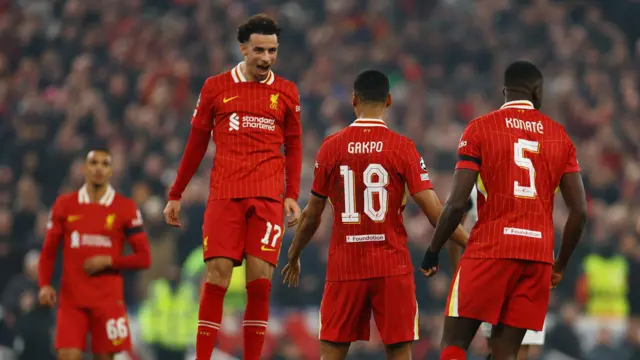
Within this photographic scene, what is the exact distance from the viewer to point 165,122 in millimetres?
18047

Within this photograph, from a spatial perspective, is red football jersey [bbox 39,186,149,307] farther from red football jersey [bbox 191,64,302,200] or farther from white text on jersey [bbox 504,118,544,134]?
white text on jersey [bbox 504,118,544,134]

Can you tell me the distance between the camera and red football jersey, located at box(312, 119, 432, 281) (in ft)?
25.1

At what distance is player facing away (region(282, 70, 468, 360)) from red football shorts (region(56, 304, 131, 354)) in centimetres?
359

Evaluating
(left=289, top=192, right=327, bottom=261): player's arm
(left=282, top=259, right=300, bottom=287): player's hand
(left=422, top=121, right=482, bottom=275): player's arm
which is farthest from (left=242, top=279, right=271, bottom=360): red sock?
(left=422, top=121, right=482, bottom=275): player's arm

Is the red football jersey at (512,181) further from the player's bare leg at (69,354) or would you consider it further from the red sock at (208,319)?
the player's bare leg at (69,354)

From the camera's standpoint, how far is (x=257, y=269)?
27.0 ft

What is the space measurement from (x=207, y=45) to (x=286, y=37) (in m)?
1.39

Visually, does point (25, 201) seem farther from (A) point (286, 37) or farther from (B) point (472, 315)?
(B) point (472, 315)

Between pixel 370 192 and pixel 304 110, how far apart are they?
10919 mm

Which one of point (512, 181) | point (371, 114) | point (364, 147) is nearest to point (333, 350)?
point (364, 147)

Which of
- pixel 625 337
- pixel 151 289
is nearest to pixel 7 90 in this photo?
pixel 151 289

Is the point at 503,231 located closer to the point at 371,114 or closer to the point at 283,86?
the point at 371,114

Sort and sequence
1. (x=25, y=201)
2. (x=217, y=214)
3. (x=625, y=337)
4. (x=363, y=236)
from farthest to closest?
(x=25, y=201) → (x=625, y=337) → (x=217, y=214) → (x=363, y=236)

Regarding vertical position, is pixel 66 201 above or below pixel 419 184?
above
